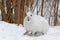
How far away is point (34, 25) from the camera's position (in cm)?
168

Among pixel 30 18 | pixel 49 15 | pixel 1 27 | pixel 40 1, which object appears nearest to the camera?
pixel 30 18

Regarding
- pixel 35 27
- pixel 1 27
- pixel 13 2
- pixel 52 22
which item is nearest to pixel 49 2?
pixel 52 22

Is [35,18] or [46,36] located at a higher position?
[35,18]

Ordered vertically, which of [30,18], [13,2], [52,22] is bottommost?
[52,22]

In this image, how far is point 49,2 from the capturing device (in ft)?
11.4

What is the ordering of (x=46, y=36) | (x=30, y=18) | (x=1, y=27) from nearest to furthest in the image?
(x=30, y=18) < (x=46, y=36) < (x=1, y=27)

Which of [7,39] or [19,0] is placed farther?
[19,0]

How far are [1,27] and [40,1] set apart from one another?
55.1 inches

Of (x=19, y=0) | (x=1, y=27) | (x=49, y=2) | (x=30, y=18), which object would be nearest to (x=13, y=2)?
(x=19, y=0)

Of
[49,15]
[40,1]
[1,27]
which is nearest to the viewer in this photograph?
[1,27]

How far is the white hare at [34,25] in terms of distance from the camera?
1.67m

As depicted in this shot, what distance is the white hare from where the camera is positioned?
1.67 meters

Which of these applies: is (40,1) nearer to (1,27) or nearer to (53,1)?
(53,1)

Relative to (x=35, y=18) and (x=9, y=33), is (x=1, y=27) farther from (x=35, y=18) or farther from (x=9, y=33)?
(x=35, y=18)
